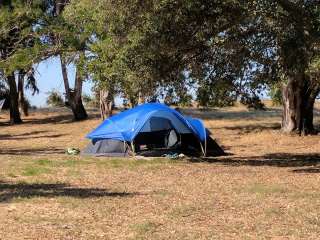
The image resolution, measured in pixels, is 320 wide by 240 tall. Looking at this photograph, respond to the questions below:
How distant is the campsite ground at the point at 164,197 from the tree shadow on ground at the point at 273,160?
3cm

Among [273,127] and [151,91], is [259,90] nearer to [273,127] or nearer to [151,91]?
[151,91]

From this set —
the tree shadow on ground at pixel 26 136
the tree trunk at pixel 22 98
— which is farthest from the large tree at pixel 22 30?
the tree trunk at pixel 22 98

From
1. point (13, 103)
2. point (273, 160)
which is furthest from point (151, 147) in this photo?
point (13, 103)

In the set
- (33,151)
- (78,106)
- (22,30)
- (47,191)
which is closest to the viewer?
(47,191)

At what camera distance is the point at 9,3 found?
31.6 meters

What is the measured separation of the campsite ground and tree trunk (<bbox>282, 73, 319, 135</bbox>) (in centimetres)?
272

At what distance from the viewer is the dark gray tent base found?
17750 millimetres

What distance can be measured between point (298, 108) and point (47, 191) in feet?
45.4

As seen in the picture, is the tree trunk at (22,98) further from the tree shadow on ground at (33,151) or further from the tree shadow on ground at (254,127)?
the tree shadow on ground at (33,151)

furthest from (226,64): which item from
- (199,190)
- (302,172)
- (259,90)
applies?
(199,190)

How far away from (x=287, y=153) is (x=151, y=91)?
671cm

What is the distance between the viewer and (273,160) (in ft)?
57.2

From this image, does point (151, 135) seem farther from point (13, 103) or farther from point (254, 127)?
point (13, 103)

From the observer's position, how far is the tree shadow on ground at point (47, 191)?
10227mm
